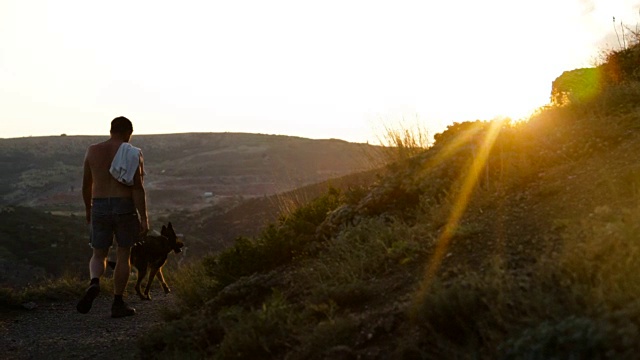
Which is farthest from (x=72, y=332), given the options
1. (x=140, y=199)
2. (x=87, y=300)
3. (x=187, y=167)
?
(x=187, y=167)

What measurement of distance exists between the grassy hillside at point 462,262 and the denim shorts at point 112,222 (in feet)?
2.74

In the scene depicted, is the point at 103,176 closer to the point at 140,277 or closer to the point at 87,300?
the point at 87,300

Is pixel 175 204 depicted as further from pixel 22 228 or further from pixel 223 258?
pixel 223 258

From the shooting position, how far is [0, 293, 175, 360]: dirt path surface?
530cm

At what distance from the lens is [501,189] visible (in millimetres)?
5105

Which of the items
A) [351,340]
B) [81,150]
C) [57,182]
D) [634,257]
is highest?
[81,150]

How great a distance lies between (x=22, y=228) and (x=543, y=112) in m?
24.5

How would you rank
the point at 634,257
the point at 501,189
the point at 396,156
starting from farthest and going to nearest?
the point at 396,156, the point at 501,189, the point at 634,257

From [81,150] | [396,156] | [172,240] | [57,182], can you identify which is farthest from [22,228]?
→ [81,150]

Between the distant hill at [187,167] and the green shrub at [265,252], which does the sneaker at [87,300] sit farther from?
the distant hill at [187,167]

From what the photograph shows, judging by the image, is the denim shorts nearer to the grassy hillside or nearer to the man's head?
the man's head

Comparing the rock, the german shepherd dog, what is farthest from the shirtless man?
the german shepherd dog

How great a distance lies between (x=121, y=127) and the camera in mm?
6402

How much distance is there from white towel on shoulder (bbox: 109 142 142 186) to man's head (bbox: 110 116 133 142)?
324 mm
